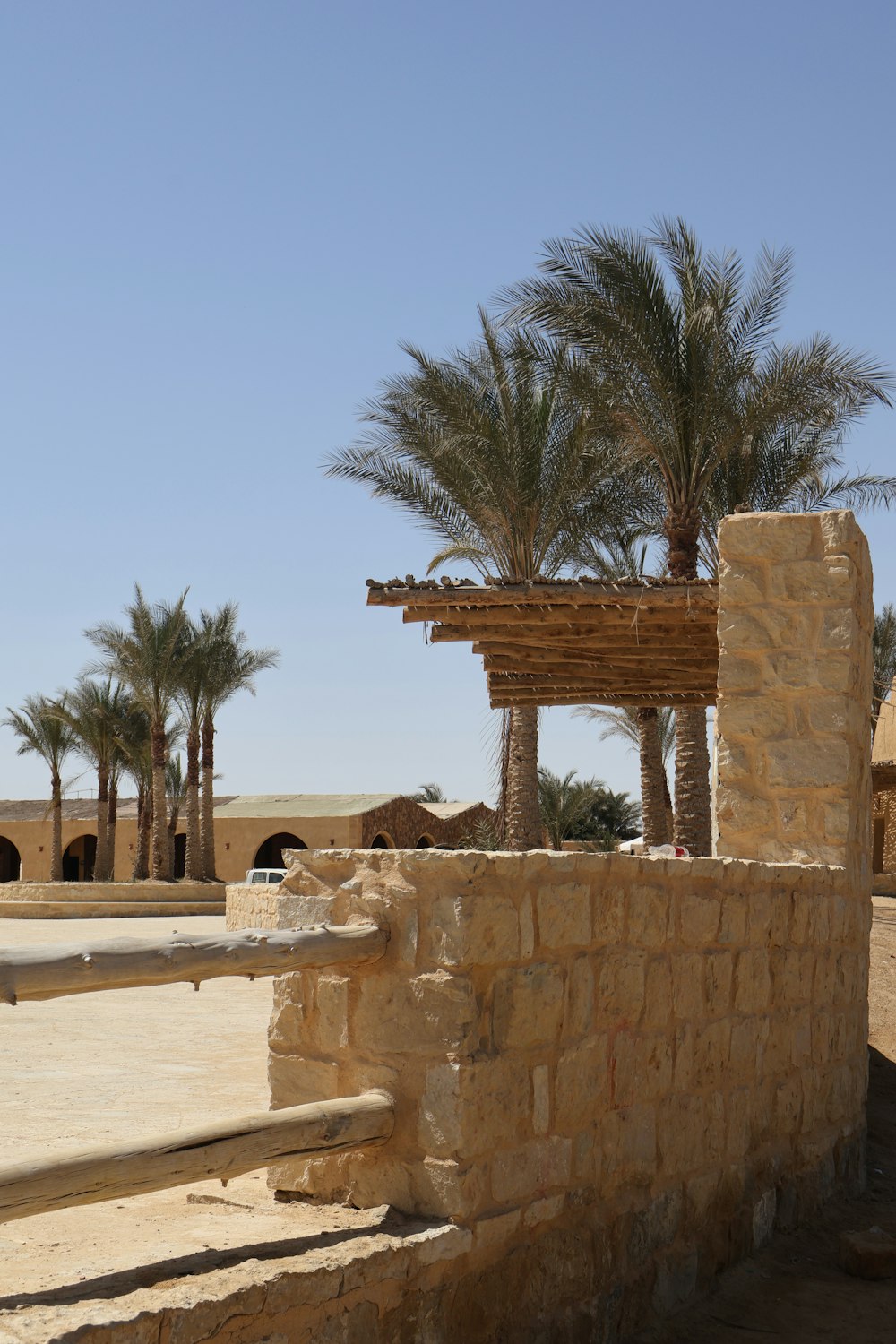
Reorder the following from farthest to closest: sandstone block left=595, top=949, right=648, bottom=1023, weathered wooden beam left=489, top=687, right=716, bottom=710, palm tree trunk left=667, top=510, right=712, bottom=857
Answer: palm tree trunk left=667, top=510, right=712, bottom=857 → weathered wooden beam left=489, top=687, right=716, bottom=710 → sandstone block left=595, top=949, right=648, bottom=1023

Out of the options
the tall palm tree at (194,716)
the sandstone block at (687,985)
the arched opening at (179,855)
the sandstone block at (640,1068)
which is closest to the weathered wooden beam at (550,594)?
the sandstone block at (687,985)

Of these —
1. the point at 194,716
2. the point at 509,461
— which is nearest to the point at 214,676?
the point at 194,716

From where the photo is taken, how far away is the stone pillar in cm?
612

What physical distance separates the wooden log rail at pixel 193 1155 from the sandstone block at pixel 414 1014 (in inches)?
6.1

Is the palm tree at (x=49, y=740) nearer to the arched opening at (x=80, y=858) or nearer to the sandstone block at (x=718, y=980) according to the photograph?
the arched opening at (x=80, y=858)

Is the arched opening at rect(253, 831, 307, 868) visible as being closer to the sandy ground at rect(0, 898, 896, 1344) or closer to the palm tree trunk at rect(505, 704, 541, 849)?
the palm tree trunk at rect(505, 704, 541, 849)

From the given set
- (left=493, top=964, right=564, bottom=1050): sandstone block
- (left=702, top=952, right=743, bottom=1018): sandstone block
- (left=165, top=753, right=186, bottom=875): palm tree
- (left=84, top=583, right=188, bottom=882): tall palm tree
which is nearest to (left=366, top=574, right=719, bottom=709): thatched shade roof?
(left=702, top=952, right=743, bottom=1018): sandstone block

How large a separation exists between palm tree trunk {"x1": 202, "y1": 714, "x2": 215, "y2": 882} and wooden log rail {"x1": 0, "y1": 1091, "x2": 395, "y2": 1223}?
994 inches

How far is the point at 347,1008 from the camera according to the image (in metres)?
3.48

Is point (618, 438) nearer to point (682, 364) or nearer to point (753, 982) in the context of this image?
point (682, 364)

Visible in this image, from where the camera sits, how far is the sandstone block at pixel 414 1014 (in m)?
3.25

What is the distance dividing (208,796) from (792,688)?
77.3 feet

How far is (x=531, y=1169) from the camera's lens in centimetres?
350

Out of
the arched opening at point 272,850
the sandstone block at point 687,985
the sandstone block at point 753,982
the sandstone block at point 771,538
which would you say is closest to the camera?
the sandstone block at point 687,985
